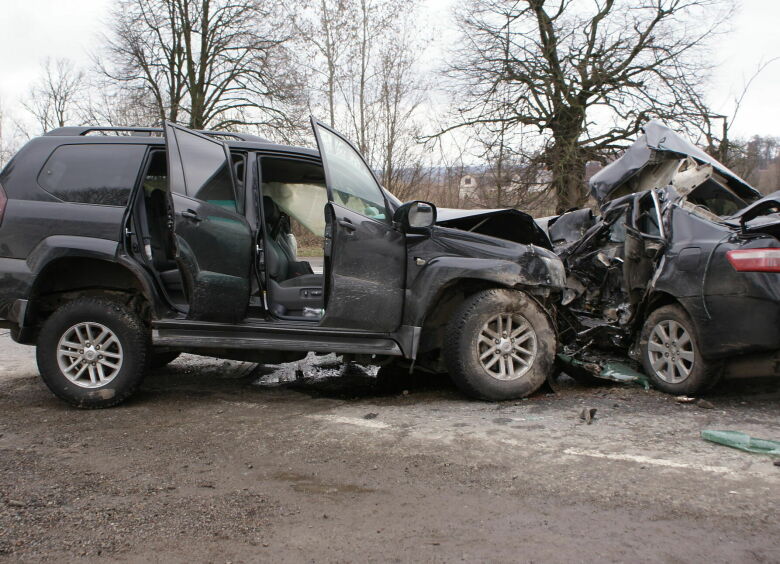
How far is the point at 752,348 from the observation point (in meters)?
4.27

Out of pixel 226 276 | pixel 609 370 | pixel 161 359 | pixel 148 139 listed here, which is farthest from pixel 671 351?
pixel 161 359

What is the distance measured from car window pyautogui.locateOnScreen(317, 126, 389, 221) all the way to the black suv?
14mm

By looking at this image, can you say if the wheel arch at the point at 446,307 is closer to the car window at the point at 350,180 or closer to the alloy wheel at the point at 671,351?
the car window at the point at 350,180

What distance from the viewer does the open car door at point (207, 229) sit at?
438cm

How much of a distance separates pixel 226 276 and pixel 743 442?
11.6 ft

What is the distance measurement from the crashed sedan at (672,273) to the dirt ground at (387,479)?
0.45 meters

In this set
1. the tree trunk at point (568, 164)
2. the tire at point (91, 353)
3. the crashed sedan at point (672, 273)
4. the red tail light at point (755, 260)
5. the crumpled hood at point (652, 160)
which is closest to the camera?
the red tail light at point (755, 260)

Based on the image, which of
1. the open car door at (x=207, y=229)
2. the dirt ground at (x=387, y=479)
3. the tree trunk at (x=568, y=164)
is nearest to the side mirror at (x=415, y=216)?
the open car door at (x=207, y=229)

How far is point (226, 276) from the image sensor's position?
14.9ft

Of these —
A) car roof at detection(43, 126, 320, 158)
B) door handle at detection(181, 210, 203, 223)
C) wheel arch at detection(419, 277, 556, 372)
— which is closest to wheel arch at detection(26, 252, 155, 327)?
door handle at detection(181, 210, 203, 223)

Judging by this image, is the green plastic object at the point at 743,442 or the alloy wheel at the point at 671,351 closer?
the green plastic object at the point at 743,442

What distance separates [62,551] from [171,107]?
73.4ft

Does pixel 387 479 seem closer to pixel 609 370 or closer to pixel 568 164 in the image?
pixel 609 370

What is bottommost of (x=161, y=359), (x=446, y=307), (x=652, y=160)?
(x=161, y=359)
